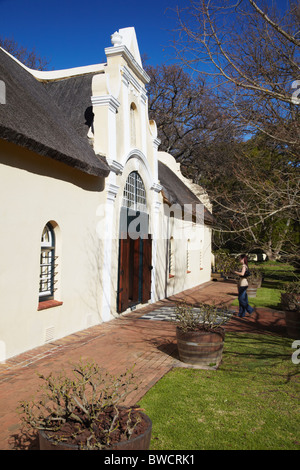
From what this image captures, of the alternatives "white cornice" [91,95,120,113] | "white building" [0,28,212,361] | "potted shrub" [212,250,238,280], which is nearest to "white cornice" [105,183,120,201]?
"white building" [0,28,212,361]

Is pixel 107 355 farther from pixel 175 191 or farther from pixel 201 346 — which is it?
pixel 175 191

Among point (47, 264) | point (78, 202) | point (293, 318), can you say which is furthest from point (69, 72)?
point (293, 318)

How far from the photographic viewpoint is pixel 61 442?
2.98 metres

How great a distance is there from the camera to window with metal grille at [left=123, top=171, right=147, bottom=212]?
41.0 feet

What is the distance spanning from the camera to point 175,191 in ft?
63.5

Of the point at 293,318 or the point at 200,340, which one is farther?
the point at 293,318

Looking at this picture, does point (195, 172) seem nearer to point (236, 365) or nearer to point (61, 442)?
point (236, 365)

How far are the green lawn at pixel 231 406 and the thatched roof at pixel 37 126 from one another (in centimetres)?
469

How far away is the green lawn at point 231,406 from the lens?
4.27m

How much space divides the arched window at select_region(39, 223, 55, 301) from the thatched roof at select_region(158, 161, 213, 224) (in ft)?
24.6

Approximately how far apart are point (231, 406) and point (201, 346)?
5.49 feet

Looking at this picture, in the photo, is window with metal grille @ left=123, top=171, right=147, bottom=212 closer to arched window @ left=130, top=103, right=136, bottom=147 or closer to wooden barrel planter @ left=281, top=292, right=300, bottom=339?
arched window @ left=130, top=103, right=136, bottom=147

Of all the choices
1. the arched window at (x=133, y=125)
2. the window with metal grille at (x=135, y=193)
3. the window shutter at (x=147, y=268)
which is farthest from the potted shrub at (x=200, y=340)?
the arched window at (x=133, y=125)
